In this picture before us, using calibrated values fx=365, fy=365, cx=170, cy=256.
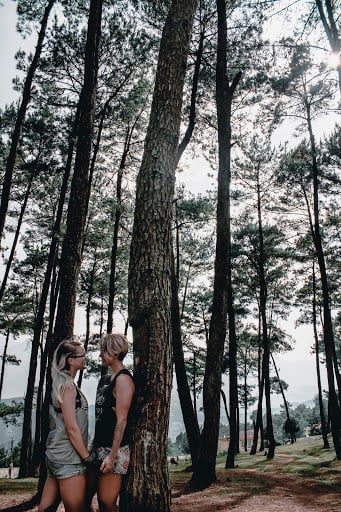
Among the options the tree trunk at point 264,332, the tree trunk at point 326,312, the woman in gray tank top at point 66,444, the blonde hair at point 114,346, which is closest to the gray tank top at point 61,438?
the woman in gray tank top at point 66,444

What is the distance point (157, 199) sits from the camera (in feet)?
10.4

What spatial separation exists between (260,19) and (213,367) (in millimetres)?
8520

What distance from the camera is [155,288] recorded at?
288 cm

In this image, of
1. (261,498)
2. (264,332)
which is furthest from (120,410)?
(264,332)

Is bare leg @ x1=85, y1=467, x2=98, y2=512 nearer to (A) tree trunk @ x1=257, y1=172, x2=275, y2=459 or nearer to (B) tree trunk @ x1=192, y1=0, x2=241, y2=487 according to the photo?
(B) tree trunk @ x1=192, y1=0, x2=241, y2=487

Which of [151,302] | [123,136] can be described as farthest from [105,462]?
[123,136]

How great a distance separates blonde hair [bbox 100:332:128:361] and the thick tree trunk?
3.42m

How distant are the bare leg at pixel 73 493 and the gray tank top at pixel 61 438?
0.41 feet

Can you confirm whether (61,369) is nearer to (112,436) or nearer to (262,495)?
(112,436)

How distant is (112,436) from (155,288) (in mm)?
1101

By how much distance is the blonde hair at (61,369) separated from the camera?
2.70m

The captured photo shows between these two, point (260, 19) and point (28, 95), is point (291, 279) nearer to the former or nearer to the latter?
point (260, 19)

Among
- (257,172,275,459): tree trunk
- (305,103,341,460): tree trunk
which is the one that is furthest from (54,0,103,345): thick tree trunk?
(257,172,275,459): tree trunk

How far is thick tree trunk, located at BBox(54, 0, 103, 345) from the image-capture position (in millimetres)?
6102
